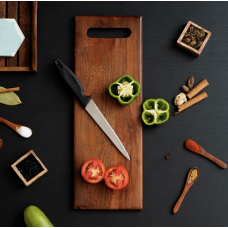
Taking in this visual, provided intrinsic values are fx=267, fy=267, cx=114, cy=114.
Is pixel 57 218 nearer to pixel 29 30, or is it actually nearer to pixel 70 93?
pixel 70 93

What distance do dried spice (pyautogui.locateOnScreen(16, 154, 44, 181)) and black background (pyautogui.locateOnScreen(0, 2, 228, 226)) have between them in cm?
7

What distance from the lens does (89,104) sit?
1.37 meters

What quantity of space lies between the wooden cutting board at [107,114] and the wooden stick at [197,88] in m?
0.27

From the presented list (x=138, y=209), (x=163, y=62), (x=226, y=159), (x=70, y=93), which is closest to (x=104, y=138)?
(x=70, y=93)

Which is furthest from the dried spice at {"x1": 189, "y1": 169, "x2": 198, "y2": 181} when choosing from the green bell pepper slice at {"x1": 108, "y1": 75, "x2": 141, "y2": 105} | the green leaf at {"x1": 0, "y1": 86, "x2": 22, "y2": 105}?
the green leaf at {"x1": 0, "y1": 86, "x2": 22, "y2": 105}

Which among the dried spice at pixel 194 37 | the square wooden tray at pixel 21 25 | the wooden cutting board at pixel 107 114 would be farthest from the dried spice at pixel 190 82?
the square wooden tray at pixel 21 25

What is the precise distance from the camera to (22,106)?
142 centimetres

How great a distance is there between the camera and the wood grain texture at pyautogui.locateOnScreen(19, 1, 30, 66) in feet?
4.59

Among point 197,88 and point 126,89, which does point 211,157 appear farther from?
point 126,89

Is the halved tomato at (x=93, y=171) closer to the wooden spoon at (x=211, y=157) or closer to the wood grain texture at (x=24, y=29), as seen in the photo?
the wooden spoon at (x=211, y=157)

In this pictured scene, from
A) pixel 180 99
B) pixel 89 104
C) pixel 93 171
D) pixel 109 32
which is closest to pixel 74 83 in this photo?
pixel 89 104

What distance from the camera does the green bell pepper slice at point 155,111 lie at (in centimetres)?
134

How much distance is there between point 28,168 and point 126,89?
636mm

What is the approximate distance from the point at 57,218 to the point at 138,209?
1.39 feet
